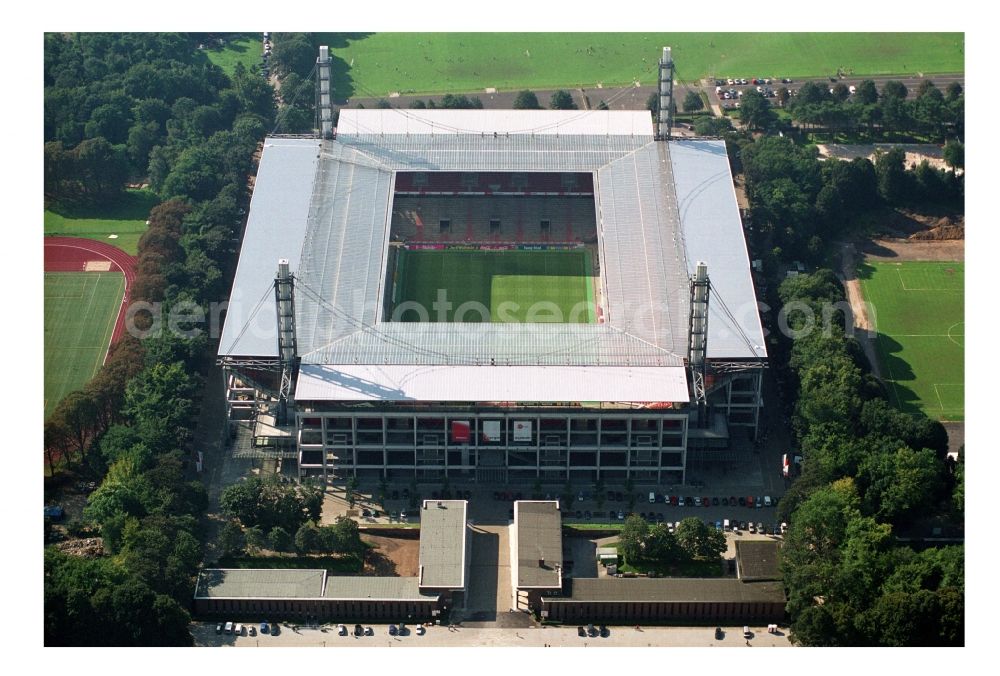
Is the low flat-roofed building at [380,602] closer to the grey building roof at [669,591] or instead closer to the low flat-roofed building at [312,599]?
the low flat-roofed building at [312,599]

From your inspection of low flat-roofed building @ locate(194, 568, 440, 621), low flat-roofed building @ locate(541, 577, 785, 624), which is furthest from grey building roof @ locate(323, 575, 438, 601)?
low flat-roofed building @ locate(541, 577, 785, 624)

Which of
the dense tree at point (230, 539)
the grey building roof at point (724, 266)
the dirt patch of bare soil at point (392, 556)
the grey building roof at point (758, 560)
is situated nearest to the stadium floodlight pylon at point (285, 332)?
the dense tree at point (230, 539)

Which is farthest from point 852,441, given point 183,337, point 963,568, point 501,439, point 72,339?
point 72,339

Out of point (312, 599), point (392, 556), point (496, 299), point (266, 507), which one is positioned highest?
point (496, 299)

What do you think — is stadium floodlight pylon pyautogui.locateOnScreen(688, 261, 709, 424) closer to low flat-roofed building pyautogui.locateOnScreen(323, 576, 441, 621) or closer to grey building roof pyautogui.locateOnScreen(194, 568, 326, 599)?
low flat-roofed building pyautogui.locateOnScreen(323, 576, 441, 621)

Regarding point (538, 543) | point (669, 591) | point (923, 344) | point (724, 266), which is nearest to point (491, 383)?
point (538, 543)

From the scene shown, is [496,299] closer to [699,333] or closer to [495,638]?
[699,333]
